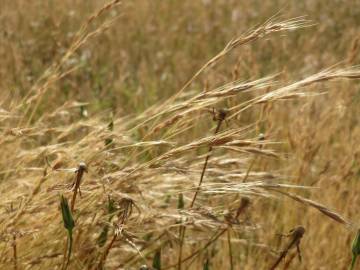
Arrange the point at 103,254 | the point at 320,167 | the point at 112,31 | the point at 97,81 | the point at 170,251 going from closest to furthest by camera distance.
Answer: the point at 103,254
the point at 170,251
the point at 320,167
the point at 97,81
the point at 112,31

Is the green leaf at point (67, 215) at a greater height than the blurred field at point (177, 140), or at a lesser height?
greater

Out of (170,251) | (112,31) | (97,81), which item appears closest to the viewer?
(170,251)

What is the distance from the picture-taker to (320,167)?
276 centimetres

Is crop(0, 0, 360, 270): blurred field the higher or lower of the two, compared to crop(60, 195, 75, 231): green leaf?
lower

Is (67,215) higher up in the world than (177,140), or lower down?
higher up

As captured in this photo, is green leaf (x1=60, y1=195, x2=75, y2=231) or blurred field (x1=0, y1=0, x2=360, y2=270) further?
blurred field (x1=0, y1=0, x2=360, y2=270)

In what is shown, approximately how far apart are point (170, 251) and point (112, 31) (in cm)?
Result: 264

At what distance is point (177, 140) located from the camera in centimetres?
292

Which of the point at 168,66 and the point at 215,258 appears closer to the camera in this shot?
the point at 215,258

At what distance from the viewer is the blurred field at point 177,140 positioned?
61.7 inches

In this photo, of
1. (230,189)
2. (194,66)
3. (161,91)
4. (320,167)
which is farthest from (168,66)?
(230,189)

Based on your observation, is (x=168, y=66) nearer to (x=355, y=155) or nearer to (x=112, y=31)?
(x=112, y=31)

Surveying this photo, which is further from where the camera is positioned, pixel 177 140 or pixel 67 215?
pixel 177 140

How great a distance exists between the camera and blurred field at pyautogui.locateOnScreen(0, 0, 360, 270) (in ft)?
5.14
